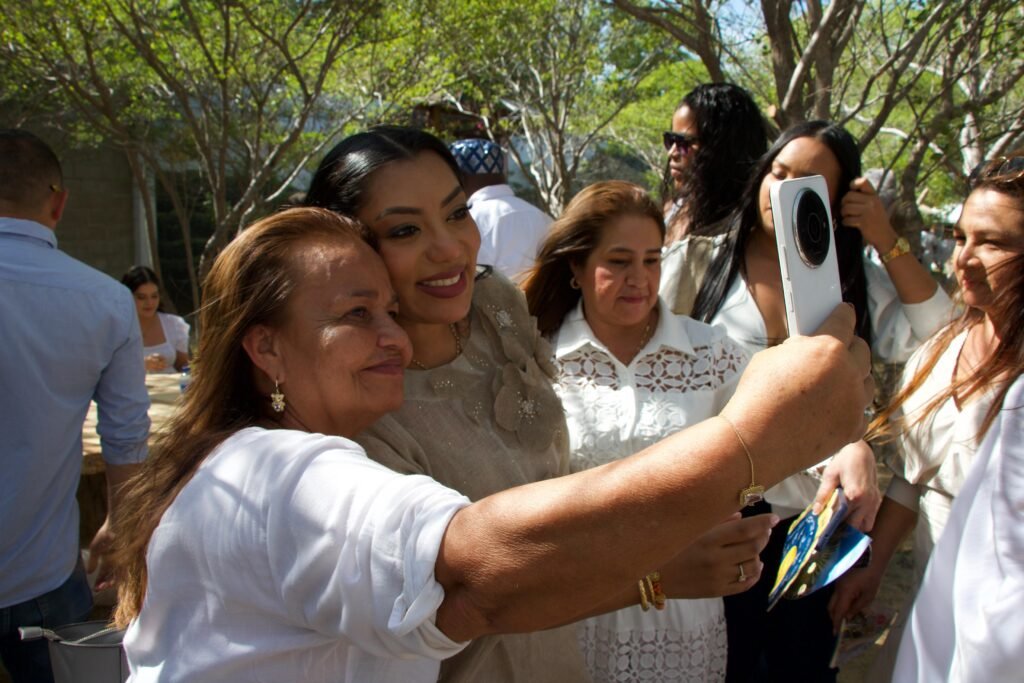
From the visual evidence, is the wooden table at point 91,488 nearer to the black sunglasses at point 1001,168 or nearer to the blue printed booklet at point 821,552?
the blue printed booklet at point 821,552

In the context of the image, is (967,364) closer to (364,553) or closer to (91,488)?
(364,553)

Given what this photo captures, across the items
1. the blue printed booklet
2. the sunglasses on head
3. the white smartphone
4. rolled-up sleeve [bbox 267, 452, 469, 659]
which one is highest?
the sunglasses on head

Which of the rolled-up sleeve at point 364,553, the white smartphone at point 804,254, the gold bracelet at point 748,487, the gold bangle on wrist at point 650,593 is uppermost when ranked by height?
the white smartphone at point 804,254

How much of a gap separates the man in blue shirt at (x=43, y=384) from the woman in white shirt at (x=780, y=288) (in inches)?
74.0

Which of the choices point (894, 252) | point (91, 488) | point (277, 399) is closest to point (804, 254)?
point (277, 399)

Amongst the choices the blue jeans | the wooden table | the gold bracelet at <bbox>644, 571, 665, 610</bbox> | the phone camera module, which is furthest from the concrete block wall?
the phone camera module

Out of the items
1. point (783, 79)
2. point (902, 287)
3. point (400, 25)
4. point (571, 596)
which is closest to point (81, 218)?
point (400, 25)

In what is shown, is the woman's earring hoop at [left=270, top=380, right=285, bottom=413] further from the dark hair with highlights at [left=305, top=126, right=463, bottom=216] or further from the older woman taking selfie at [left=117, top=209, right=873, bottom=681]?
the dark hair with highlights at [left=305, top=126, right=463, bottom=216]

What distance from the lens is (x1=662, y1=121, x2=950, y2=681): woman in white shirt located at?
2676 millimetres

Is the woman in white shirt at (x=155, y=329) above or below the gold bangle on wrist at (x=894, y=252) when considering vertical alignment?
below

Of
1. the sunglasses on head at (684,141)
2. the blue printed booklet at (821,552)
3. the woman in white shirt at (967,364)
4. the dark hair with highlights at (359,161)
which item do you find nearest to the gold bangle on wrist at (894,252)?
the woman in white shirt at (967,364)

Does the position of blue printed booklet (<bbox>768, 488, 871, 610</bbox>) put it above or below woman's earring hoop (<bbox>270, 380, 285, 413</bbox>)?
below

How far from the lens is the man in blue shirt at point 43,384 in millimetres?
2736

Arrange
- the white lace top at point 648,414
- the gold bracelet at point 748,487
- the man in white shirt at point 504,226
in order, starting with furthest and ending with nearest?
the man in white shirt at point 504,226
the white lace top at point 648,414
the gold bracelet at point 748,487
